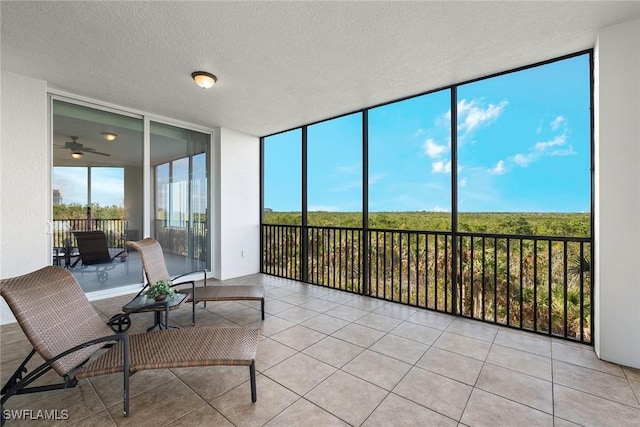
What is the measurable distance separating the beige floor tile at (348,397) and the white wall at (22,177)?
11.0 feet

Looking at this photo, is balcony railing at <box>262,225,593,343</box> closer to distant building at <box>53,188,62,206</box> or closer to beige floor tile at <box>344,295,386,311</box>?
beige floor tile at <box>344,295,386,311</box>

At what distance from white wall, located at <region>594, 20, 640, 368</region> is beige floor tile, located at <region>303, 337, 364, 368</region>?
1950 millimetres

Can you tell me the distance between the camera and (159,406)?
1.67 metres

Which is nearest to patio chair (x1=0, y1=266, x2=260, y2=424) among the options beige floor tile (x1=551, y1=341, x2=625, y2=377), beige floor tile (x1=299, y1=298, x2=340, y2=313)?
beige floor tile (x1=299, y1=298, x2=340, y2=313)

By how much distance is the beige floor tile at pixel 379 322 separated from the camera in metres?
2.81

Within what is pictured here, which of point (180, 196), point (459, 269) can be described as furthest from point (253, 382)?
point (180, 196)

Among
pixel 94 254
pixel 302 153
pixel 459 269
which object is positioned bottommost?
pixel 459 269

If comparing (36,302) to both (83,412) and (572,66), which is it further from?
(572,66)

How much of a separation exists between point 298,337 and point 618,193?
283 centimetres

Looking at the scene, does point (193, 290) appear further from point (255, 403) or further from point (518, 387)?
point (518, 387)

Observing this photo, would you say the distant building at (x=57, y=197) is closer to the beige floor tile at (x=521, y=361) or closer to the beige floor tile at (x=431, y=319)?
the beige floor tile at (x=431, y=319)

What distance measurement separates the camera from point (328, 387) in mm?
1847

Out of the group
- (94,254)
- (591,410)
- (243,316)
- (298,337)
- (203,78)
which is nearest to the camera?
(591,410)

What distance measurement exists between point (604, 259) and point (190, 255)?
200 inches
